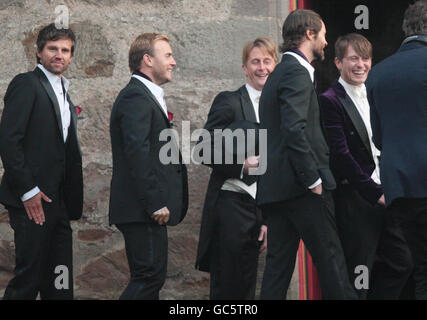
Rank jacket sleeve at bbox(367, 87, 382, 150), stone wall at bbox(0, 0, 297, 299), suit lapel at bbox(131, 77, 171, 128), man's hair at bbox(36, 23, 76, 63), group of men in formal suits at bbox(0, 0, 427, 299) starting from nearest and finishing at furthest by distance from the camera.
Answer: group of men in formal suits at bbox(0, 0, 427, 299), jacket sleeve at bbox(367, 87, 382, 150), suit lapel at bbox(131, 77, 171, 128), man's hair at bbox(36, 23, 76, 63), stone wall at bbox(0, 0, 297, 299)

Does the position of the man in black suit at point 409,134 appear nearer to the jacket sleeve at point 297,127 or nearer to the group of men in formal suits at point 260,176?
the group of men in formal suits at point 260,176

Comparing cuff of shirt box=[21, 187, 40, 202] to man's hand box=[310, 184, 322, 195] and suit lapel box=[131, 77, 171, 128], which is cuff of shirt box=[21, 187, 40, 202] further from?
man's hand box=[310, 184, 322, 195]

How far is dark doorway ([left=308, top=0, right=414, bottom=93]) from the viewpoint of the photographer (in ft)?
20.6

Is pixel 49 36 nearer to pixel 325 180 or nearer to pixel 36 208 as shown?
pixel 36 208

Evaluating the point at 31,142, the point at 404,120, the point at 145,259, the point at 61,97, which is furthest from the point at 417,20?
the point at 31,142

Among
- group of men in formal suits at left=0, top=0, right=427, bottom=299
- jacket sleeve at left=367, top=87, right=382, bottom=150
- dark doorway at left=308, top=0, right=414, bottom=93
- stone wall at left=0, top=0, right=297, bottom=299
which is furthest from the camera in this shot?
dark doorway at left=308, top=0, right=414, bottom=93

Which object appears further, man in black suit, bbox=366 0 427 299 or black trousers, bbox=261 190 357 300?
black trousers, bbox=261 190 357 300

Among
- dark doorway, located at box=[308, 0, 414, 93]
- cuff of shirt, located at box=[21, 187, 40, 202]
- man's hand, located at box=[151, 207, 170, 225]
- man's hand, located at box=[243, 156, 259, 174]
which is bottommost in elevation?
man's hand, located at box=[151, 207, 170, 225]

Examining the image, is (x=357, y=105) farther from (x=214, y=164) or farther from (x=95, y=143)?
(x=95, y=143)

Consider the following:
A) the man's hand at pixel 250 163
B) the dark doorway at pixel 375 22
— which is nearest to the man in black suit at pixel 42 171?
the man's hand at pixel 250 163

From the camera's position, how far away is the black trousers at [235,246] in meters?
4.21

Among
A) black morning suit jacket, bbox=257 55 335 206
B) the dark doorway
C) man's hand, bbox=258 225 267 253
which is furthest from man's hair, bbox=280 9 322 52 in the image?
the dark doorway

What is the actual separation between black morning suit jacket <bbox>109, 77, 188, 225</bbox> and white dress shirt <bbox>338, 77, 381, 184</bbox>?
1055 mm

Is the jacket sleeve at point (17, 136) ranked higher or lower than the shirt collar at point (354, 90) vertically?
lower
